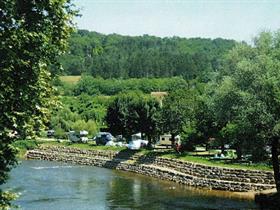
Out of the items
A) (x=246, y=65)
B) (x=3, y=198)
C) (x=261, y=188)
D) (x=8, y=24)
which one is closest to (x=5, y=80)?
(x=8, y=24)

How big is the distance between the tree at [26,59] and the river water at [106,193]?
18.1 meters

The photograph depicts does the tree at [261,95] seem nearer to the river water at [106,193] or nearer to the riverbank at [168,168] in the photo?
the river water at [106,193]

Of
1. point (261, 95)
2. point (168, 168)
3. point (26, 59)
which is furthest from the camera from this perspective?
point (168, 168)

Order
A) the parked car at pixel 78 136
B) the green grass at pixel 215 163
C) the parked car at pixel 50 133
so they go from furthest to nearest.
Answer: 1. the parked car at pixel 50 133
2. the parked car at pixel 78 136
3. the green grass at pixel 215 163

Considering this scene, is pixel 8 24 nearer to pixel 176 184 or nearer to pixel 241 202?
pixel 241 202

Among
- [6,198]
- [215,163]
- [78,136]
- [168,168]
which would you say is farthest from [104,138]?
[6,198]

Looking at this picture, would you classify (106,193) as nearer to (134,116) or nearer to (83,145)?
(134,116)

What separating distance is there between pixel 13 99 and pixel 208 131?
49.2 metres

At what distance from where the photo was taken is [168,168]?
61.2 metres

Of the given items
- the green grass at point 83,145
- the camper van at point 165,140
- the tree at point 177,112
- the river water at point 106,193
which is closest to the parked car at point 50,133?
the green grass at point 83,145

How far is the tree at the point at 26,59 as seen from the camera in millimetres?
17328

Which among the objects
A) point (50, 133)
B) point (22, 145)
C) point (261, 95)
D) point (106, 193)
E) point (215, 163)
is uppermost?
point (261, 95)

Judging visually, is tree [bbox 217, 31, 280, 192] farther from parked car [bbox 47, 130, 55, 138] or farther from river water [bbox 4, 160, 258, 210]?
parked car [bbox 47, 130, 55, 138]

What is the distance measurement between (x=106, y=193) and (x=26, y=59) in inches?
1195
